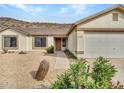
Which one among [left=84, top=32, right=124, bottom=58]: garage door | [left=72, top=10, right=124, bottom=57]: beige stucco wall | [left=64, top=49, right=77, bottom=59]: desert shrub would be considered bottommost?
[left=64, top=49, right=77, bottom=59]: desert shrub

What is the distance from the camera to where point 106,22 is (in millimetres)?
13102

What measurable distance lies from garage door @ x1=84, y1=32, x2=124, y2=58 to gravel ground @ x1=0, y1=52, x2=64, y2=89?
7.37ft

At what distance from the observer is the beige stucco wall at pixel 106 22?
13.1m

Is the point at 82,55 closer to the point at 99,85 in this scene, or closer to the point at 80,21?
→ the point at 80,21

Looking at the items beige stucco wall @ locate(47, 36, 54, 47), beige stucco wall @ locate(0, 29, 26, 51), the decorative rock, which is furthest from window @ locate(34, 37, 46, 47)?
the decorative rock

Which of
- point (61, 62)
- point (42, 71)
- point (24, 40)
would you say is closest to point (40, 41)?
point (24, 40)

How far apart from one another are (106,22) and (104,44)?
56.9 inches

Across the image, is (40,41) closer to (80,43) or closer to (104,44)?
(80,43)

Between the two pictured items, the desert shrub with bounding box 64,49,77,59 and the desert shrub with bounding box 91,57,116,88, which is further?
the desert shrub with bounding box 64,49,77,59

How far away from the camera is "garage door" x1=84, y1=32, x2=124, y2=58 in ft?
40.9

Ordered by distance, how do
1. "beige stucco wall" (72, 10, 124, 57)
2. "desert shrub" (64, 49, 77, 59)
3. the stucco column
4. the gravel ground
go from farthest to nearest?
"desert shrub" (64, 49, 77, 59)
"beige stucco wall" (72, 10, 124, 57)
the stucco column
the gravel ground

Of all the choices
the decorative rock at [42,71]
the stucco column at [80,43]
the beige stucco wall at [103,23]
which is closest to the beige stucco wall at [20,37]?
the stucco column at [80,43]

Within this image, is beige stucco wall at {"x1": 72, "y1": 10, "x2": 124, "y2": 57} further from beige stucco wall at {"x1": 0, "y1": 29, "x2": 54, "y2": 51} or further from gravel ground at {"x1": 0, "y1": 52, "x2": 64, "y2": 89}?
beige stucco wall at {"x1": 0, "y1": 29, "x2": 54, "y2": 51}
